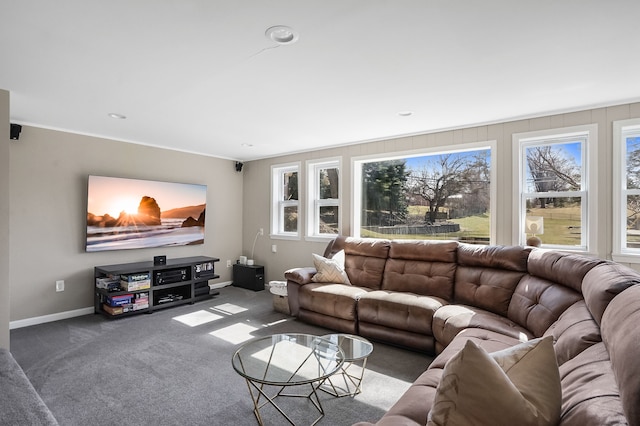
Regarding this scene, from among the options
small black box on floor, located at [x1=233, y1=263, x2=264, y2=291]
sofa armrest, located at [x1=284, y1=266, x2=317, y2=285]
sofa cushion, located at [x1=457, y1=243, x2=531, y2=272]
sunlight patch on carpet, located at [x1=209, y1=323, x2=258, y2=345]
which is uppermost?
sofa cushion, located at [x1=457, y1=243, x2=531, y2=272]

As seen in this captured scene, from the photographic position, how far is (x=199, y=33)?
2.01 metres

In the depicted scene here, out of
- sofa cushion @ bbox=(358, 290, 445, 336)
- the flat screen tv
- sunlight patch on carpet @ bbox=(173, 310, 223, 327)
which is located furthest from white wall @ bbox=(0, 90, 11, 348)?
sofa cushion @ bbox=(358, 290, 445, 336)

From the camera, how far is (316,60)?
234 centimetres

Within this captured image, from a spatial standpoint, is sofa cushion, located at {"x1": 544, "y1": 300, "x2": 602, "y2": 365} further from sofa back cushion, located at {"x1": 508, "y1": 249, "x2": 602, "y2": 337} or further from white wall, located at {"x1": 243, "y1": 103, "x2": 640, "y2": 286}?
white wall, located at {"x1": 243, "y1": 103, "x2": 640, "y2": 286}

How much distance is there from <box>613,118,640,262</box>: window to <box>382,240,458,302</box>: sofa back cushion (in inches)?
57.2

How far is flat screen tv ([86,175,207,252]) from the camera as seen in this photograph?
4445 millimetres

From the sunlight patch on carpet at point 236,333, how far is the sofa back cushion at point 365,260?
1.40 metres

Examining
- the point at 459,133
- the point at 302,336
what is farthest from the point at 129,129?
the point at 459,133

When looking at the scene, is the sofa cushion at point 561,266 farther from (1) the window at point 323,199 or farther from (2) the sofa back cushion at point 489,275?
(1) the window at point 323,199

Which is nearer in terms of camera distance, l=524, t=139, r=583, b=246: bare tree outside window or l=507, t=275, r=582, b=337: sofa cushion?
l=507, t=275, r=582, b=337: sofa cushion

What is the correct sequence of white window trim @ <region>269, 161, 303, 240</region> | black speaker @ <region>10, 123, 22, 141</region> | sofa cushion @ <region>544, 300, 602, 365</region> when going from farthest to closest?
white window trim @ <region>269, 161, 303, 240</region> < black speaker @ <region>10, 123, 22, 141</region> < sofa cushion @ <region>544, 300, 602, 365</region>

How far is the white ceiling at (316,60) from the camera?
1.79 metres

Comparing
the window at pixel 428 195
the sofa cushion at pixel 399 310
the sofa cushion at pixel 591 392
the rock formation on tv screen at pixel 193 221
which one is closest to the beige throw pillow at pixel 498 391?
the sofa cushion at pixel 591 392

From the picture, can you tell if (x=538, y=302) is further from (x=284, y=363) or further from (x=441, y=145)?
(x=441, y=145)
